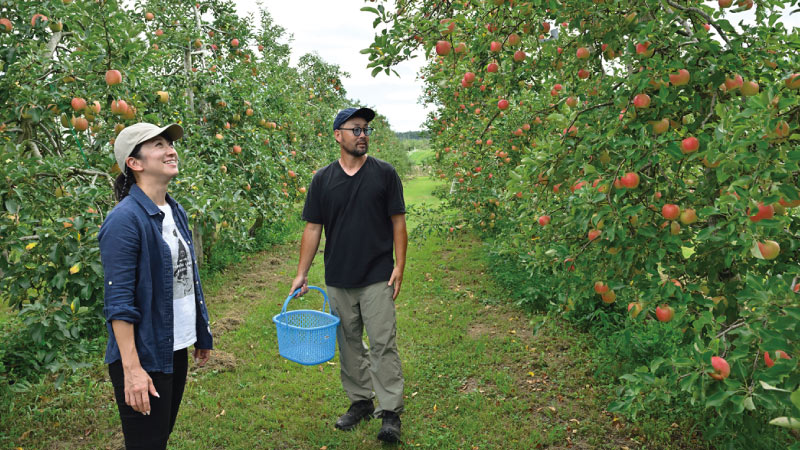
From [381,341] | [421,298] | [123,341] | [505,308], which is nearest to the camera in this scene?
[123,341]

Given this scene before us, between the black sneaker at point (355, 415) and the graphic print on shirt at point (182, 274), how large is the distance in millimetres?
1809

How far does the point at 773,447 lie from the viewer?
10.1 feet

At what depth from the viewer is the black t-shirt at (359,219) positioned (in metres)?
3.37

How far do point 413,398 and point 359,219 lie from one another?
70.5 inches

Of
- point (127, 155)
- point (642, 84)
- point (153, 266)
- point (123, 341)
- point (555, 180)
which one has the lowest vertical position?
point (123, 341)

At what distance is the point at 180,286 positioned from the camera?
2.26 m

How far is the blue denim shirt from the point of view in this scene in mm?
1929

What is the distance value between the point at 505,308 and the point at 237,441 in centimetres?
389

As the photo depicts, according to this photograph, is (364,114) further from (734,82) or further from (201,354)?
(734,82)

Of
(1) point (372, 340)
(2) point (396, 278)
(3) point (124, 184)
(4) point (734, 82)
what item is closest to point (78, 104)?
(3) point (124, 184)

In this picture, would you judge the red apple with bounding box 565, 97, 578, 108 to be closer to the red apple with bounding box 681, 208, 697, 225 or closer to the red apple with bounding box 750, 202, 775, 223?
the red apple with bounding box 681, 208, 697, 225

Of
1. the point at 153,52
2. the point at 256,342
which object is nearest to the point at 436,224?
the point at 256,342

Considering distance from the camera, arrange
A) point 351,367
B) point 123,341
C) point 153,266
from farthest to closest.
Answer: point 351,367
point 153,266
point 123,341

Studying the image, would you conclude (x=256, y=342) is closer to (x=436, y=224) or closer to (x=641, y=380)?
(x=436, y=224)
